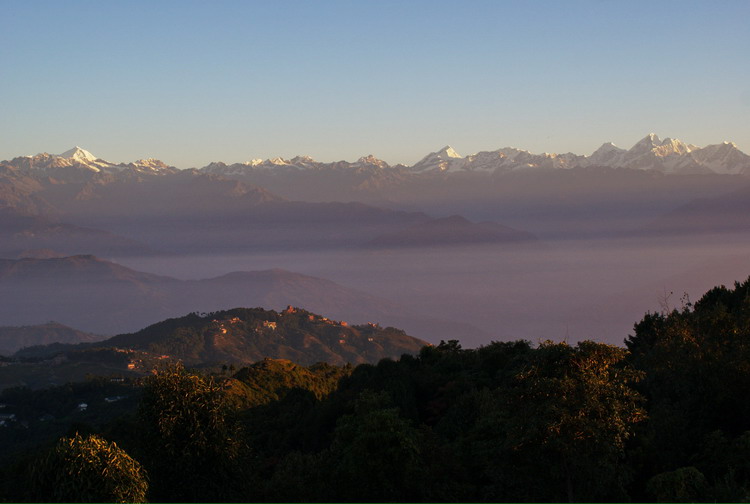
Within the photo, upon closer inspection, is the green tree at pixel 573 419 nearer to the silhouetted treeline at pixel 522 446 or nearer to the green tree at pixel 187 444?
the silhouetted treeline at pixel 522 446

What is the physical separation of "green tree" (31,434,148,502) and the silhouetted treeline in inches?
2.9

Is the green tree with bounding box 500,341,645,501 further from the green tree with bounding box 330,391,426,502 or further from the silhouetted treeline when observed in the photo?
the green tree with bounding box 330,391,426,502

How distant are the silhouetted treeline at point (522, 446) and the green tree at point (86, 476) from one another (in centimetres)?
7

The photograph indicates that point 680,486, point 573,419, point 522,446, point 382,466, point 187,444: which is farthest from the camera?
point 187,444

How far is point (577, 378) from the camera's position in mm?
39562

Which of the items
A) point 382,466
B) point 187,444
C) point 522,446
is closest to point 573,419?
point 522,446

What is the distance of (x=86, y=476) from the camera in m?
40.2

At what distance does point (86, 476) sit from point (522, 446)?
22443mm

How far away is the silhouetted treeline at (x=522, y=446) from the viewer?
39719 mm

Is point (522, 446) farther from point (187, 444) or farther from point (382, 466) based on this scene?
point (187, 444)

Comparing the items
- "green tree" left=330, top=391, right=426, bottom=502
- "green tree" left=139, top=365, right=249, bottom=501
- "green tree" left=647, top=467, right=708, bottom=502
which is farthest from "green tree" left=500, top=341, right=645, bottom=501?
"green tree" left=139, top=365, right=249, bottom=501

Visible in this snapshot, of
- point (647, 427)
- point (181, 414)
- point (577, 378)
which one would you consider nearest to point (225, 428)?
point (181, 414)

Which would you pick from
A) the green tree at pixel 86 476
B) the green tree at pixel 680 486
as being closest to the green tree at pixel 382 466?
the green tree at pixel 86 476

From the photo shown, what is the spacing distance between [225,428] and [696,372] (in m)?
31.7
